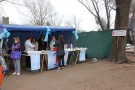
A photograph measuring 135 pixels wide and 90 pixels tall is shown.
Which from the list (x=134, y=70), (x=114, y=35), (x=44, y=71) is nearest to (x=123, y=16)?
(x=114, y=35)

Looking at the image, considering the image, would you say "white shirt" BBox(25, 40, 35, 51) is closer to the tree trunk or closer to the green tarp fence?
the tree trunk

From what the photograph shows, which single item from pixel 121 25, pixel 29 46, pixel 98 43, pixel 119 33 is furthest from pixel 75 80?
pixel 98 43

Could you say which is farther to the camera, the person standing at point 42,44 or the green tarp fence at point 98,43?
the green tarp fence at point 98,43

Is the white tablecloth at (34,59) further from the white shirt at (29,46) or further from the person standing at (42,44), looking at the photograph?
the person standing at (42,44)

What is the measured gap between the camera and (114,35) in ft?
50.4

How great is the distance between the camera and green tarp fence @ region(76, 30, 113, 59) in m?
16.8

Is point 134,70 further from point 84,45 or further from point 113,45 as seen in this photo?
point 84,45

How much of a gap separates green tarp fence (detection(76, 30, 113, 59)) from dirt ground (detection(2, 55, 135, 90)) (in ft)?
12.0

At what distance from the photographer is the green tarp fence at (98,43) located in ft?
55.1

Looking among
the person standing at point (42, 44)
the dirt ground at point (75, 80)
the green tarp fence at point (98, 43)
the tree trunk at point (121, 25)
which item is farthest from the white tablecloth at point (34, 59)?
the green tarp fence at point (98, 43)

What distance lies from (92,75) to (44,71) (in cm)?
257

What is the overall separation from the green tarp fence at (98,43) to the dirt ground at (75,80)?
3.66 m

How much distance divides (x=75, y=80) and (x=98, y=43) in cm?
701

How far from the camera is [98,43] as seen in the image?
56.5 ft
